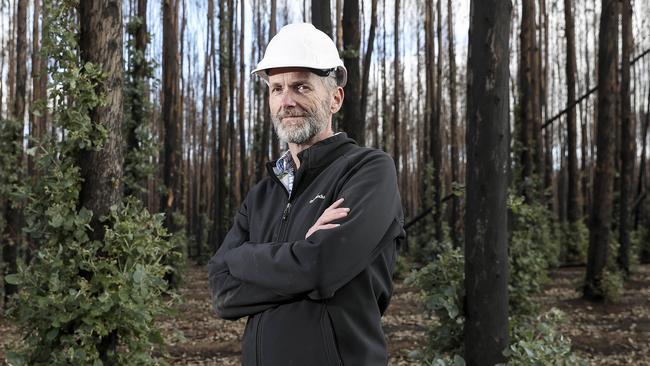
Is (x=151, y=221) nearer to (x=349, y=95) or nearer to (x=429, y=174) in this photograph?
(x=349, y=95)

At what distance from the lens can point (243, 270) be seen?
5.96ft

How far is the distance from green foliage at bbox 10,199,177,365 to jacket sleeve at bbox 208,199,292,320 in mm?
1765

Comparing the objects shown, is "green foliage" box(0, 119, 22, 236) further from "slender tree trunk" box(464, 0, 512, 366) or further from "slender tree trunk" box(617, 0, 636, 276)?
"slender tree trunk" box(617, 0, 636, 276)

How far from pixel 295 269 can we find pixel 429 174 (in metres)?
17.6

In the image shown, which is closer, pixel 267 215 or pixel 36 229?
pixel 267 215

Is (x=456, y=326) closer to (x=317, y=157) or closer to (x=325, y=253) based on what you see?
→ (x=317, y=157)

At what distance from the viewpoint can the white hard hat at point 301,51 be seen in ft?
5.96

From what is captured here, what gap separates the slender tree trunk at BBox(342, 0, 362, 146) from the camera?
6.82m

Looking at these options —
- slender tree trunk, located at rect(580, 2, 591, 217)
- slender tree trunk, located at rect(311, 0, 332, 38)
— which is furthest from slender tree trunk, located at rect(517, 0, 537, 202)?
slender tree trunk, located at rect(580, 2, 591, 217)

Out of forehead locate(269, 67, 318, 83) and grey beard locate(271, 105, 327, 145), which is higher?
forehead locate(269, 67, 318, 83)

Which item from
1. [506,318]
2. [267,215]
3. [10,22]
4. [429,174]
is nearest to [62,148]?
[267,215]

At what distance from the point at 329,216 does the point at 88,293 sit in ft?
8.45

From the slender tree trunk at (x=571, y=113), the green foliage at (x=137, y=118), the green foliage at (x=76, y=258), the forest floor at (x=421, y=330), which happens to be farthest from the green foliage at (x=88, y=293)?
the slender tree trunk at (x=571, y=113)

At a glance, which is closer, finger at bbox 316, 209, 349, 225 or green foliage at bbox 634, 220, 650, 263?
finger at bbox 316, 209, 349, 225
